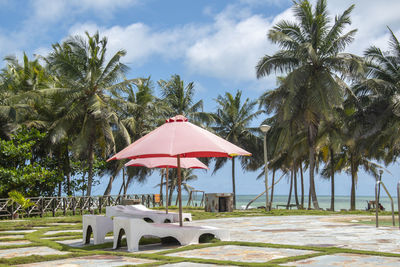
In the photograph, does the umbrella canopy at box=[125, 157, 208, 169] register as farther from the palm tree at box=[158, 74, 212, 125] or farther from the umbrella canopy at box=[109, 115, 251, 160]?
the palm tree at box=[158, 74, 212, 125]

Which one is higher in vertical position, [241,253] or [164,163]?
[164,163]

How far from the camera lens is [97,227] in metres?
7.68

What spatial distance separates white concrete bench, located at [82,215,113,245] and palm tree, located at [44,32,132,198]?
14023 mm

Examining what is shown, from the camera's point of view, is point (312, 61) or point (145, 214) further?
point (312, 61)

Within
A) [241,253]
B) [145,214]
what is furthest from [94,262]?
[145,214]

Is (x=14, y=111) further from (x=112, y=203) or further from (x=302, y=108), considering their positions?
(x=302, y=108)

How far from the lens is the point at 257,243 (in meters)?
6.96

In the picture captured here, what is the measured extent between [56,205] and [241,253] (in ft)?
45.7

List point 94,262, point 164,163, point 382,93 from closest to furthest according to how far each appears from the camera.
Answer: point 94,262 < point 164,163 < point 382,93

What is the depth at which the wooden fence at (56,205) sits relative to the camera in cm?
1725

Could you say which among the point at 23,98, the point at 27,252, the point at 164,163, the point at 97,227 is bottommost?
the point at 27,252

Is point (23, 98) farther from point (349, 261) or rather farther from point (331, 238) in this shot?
point (349, 261)

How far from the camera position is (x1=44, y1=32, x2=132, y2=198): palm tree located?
853 inches

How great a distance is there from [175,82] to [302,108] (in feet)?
37.0
